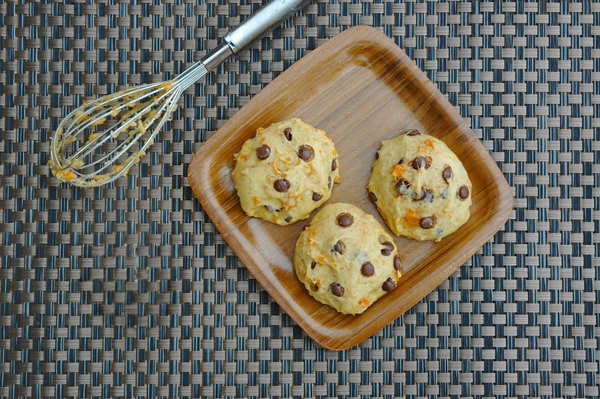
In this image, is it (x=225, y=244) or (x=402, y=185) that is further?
(x=225, y=244)

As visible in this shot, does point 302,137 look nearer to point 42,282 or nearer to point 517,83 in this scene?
point 517,83

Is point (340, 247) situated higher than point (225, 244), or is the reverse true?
point (225, 244)

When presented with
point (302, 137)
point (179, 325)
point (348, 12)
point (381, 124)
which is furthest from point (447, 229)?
point (179, 325)

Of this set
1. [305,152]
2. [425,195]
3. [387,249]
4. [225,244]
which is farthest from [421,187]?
[225,244]

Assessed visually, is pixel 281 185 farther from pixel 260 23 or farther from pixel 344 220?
pixel 260 23

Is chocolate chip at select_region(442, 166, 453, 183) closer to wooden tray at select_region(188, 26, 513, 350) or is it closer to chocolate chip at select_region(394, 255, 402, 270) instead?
wooden tray at select_region(188, 26, 513, 350)

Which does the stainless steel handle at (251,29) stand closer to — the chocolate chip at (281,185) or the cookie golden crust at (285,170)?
the cookie golden crust at (285,170)
